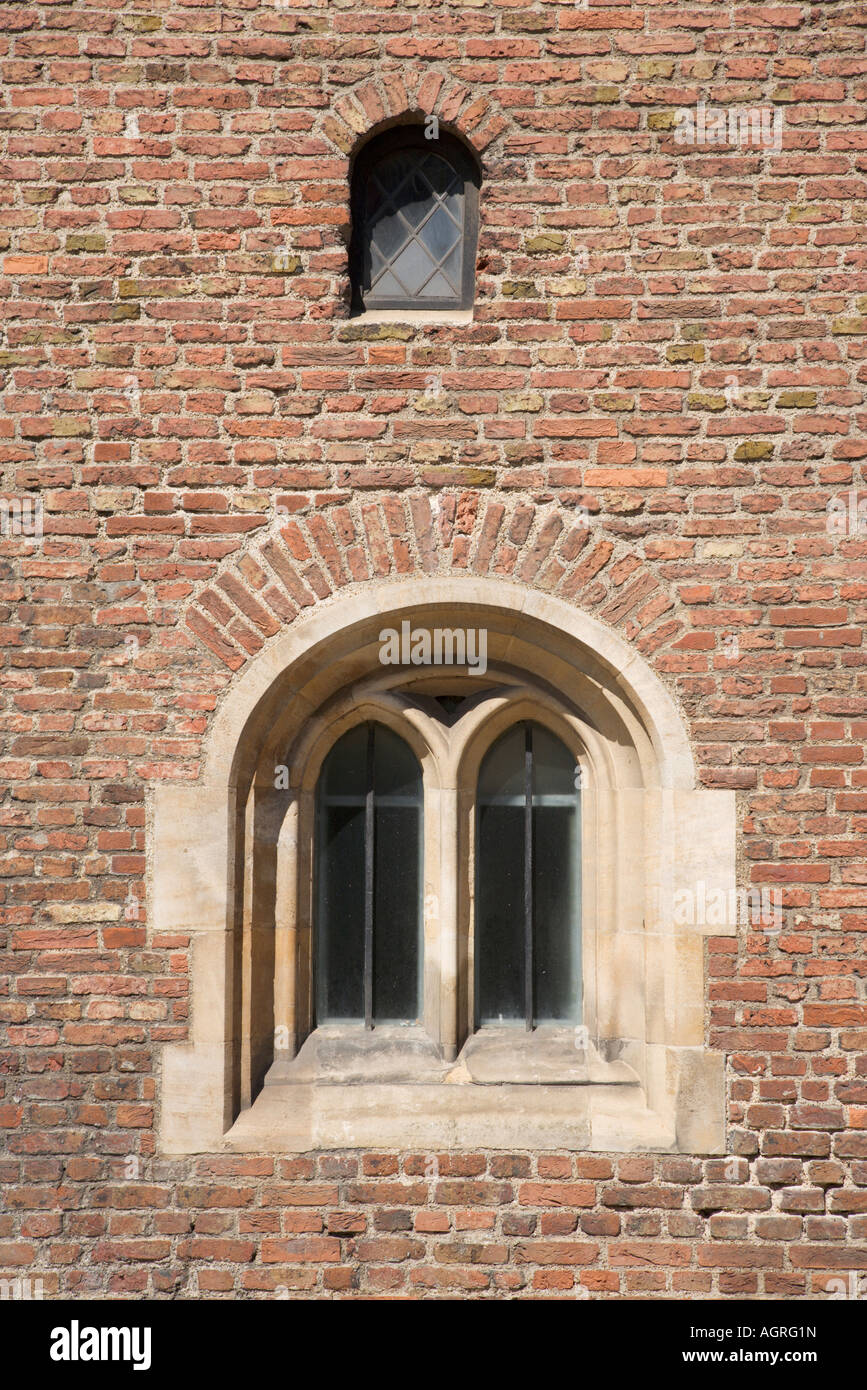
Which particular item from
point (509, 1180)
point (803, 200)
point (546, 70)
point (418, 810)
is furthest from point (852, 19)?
point (509, 1180)

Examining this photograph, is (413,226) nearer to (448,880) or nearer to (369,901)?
(448,880)

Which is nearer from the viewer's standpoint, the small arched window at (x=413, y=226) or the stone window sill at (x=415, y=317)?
the stone window sill at (x=415, y=317)

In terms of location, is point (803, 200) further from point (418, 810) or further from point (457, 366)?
point (418, 810)

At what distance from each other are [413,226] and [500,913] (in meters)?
2.80

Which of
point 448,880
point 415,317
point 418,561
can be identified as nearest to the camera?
point 418,561

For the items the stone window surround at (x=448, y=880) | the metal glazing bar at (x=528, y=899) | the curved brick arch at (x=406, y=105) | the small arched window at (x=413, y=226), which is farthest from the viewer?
the metal glazing bar at (x=528, y=899)

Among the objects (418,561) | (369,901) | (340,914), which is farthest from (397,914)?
(418,561)

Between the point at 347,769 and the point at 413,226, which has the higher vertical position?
the point at 413,226

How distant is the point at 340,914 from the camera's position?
13.3ft

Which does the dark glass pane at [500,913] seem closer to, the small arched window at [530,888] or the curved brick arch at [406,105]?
the small arched window at [530,888]

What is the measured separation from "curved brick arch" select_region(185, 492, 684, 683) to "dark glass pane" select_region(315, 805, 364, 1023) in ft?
2.82

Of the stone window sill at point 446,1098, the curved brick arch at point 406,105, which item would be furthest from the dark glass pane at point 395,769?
the curved brick arch at point 406,105

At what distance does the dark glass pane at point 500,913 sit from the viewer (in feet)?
13.2

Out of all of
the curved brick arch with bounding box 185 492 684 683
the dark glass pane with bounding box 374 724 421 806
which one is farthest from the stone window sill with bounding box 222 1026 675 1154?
the curved brick arch with bounding box 185 492 684 683
